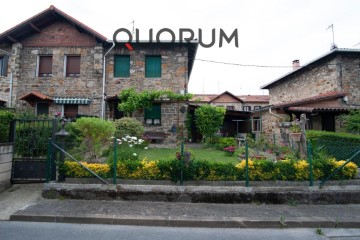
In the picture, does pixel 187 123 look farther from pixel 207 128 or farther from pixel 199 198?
pixel 199 198

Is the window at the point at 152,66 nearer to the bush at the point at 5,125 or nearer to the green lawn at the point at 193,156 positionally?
the green lawn at the point at 193,156

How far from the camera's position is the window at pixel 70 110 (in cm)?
1239

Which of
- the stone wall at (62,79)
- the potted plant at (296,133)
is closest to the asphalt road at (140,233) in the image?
the potted plant at (296,133)

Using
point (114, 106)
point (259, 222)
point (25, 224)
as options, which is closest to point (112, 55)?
point (114, 106)

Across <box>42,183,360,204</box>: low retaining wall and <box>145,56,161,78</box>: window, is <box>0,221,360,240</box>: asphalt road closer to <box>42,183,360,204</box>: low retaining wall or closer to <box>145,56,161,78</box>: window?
<box>42,183,360,204</box>: low retaining wall

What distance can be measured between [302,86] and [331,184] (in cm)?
1367

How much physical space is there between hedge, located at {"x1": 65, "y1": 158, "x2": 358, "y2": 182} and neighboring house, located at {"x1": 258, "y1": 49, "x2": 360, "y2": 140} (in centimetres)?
712

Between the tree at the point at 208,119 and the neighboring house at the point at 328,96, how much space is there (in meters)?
4.14

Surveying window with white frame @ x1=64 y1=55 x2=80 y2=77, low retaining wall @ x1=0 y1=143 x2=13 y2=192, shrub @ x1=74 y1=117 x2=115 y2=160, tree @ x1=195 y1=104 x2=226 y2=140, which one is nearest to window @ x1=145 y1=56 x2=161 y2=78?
tree @ x1=195 y1=104 x2=226 y2=140

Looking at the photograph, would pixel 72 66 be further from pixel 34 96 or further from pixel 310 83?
pixel 310 83

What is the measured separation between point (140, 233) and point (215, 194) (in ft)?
6.60

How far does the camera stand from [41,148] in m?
6.38

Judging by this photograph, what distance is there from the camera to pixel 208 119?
461 inches

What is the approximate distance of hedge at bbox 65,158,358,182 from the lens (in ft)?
17.1
